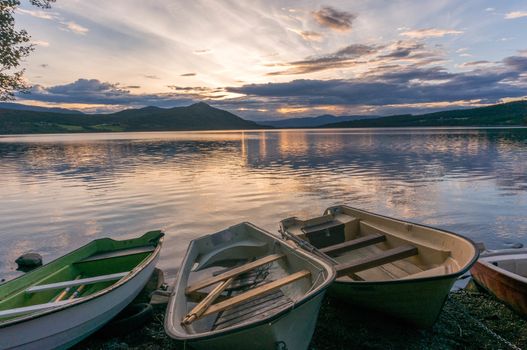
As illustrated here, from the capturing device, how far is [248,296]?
21.5 feet

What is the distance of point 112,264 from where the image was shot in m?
10.7

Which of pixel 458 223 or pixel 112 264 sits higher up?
pixel 112 264

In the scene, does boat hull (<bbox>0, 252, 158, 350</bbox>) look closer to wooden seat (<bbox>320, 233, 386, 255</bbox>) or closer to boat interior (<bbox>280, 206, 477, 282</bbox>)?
boat interior (<bbox>280, 206, 477, 282</bbox>)

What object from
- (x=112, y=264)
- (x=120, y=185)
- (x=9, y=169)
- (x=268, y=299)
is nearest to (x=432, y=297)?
(x=268, y=299)

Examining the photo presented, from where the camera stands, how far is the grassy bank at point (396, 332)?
292 inches

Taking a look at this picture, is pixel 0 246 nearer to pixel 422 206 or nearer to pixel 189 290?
pixel 189 290

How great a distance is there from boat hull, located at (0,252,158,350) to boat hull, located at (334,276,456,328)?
17.6 ft

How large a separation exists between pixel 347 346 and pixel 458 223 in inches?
541

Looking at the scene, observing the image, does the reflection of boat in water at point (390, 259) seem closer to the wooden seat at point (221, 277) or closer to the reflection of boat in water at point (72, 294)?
the wooden seat at point (221, 277)

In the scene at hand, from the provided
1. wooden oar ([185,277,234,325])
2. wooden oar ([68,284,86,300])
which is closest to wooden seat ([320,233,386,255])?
wooden oar ([185,277,234,325])

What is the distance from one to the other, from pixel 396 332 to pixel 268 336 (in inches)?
158

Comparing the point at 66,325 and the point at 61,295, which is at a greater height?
the point at 66,325

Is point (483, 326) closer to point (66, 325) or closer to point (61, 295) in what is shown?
point (66, 325)

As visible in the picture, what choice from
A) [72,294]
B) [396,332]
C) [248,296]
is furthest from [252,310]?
A: [72,294]
